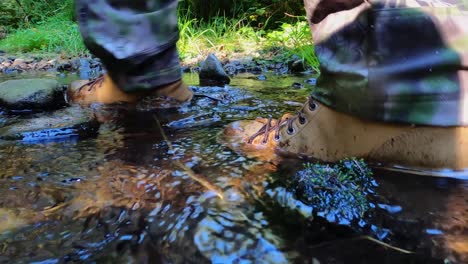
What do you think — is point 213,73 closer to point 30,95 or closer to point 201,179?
point 30,95

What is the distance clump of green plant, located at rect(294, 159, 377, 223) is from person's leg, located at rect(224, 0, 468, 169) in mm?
120

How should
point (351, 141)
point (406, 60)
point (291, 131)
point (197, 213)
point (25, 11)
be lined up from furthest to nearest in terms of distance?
1. point (25, 11)
2. point (291, 131)
3. point (351, 141)
4. point (406, 60)
5. point (197, 213)

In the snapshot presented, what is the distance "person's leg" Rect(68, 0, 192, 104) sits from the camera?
5.66 ft

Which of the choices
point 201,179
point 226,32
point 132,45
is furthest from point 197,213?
point 226,32

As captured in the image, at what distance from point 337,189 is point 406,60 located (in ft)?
1.23

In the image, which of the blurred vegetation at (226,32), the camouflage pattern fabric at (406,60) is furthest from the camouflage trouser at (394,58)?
the blurred vegetation at (226,32)

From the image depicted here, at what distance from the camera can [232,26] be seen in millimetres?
5254

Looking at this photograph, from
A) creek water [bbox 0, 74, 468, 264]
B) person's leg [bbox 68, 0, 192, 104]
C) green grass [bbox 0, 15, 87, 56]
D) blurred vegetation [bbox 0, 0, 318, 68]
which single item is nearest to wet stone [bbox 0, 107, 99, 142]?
creek water [bbox 0, 74, 468, 264]

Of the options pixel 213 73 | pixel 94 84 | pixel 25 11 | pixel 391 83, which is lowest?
pixel 213 73

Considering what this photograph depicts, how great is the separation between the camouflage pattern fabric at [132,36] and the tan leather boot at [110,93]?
0.04 m

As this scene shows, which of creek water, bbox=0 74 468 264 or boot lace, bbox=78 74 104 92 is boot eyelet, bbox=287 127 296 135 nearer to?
creek water, bbox=0 74 468 264

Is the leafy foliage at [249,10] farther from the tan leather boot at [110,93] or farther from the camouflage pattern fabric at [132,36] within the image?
the camouflage pattern fabric at [132,36]

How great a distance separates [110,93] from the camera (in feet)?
6.43

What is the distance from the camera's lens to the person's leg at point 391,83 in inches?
40.7
